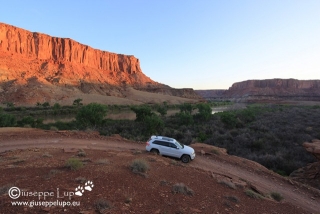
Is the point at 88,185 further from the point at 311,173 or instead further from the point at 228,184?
the point at 311,173

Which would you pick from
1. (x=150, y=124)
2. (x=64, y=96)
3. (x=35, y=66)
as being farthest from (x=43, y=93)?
(x=150, y=124)

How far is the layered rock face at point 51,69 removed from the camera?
249 ft

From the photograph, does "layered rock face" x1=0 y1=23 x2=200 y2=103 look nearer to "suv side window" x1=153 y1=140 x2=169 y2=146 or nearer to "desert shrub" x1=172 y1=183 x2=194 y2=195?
"suv side window" x1=153 y1=140 x2=169 y2=146

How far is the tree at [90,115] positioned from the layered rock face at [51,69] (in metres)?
53.5

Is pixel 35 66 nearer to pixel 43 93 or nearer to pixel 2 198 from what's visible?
→ pixel 43 93

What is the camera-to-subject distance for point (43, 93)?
2965 inches

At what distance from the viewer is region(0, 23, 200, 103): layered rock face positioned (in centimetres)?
7581

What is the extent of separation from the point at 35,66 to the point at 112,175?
354 feet

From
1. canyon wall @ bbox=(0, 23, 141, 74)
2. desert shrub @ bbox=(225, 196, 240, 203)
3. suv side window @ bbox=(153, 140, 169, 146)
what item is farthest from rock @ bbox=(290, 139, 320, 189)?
canyon wall @ bbox=(0, 23, 141, 74)

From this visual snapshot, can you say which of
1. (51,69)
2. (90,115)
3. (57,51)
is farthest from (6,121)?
(57,51)

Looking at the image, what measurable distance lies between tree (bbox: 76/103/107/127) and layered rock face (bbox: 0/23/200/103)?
53498 millimetres

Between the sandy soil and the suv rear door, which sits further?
the suv rear door

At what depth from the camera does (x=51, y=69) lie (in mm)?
100625

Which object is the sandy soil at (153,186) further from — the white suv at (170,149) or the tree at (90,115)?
the tree at (90,115)
